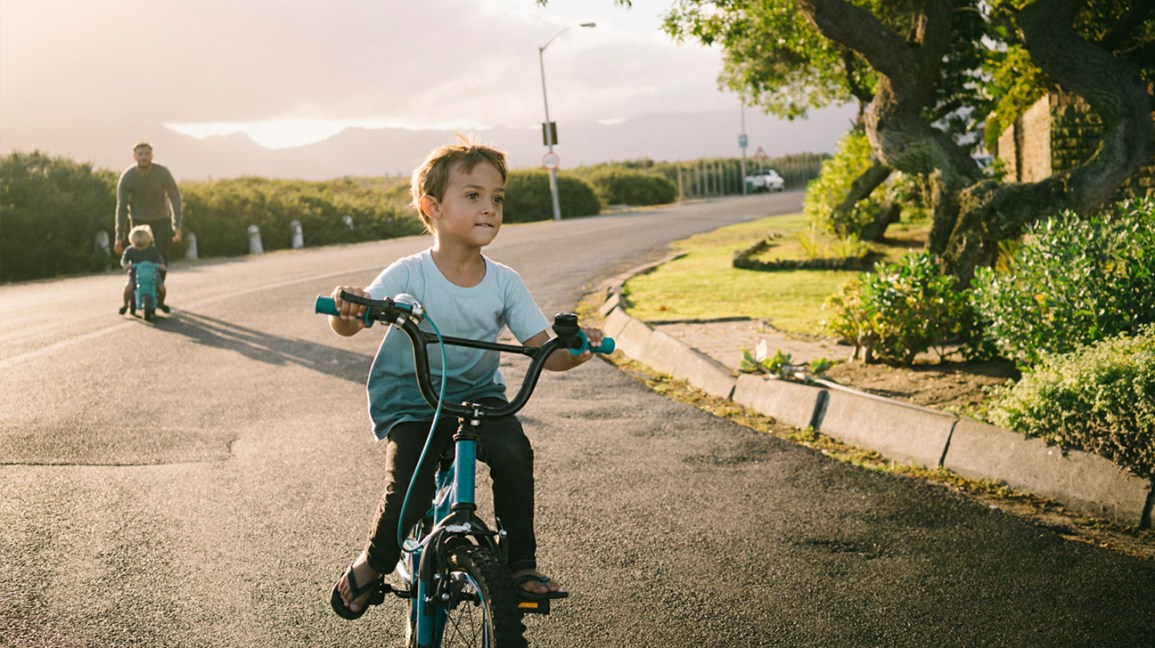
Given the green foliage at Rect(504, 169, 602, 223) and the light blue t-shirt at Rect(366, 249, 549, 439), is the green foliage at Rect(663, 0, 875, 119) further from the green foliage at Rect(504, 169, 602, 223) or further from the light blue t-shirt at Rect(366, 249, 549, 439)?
the green foliage at Rect(504, 169, 602, 223)

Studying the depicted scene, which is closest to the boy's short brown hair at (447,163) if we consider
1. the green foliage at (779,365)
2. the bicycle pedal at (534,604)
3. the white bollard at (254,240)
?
the bicycle pedal at (534,604)

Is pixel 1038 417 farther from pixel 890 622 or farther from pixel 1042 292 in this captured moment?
pixel 890 622

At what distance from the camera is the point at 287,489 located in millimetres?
5754

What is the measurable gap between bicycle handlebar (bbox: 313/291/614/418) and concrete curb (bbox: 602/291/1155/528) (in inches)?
120

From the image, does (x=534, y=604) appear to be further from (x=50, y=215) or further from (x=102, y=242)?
(x=50, y=215)

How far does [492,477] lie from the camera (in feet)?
10.8

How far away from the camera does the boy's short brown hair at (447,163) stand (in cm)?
350

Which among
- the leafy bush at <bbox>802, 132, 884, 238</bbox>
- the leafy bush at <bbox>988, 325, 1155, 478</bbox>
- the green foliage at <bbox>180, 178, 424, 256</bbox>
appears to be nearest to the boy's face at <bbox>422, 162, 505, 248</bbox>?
the leafy bush at <bbox>988, 325, 1155, 478</bbox>

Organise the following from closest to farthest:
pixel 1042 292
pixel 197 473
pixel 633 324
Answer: pixel 197 473 < pixel 1042 292 < pixel 633 324

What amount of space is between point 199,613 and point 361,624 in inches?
24.7

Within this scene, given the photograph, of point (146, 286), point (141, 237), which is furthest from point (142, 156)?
point (146, 286)

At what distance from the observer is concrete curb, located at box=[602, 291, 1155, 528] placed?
196 inches

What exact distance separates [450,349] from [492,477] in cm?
48

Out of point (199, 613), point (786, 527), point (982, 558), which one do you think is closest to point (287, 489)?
point (199, 613)
